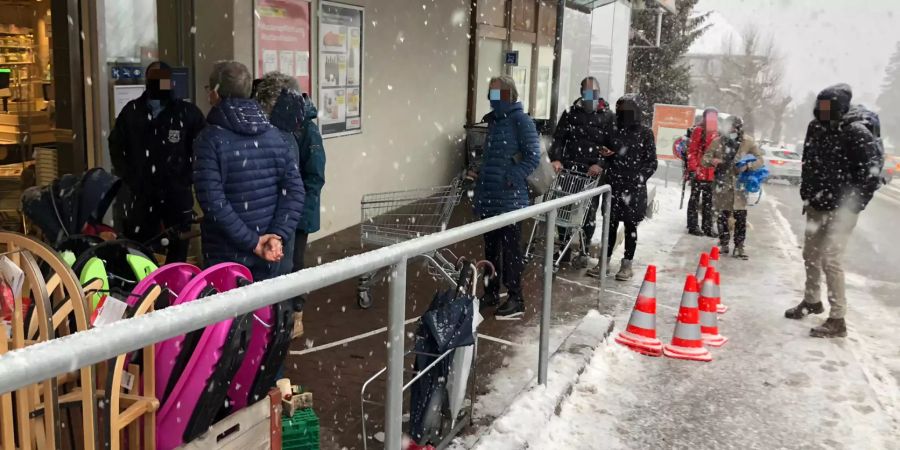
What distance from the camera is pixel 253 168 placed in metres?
3.98

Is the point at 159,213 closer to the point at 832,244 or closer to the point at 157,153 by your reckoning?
the point at 157,153

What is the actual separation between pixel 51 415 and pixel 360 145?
7509 millimetres

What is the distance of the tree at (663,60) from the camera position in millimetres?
32875

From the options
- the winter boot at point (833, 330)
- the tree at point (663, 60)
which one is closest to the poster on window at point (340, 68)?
the winter boot at point (833, 330)

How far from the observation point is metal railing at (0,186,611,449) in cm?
135

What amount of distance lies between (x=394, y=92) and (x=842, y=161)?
227 inches

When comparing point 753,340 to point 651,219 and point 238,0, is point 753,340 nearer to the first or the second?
point 238,0

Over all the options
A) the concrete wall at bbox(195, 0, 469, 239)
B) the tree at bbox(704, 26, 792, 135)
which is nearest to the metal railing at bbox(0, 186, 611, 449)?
the concrete wall at bbox(195, 0, 469, 239)

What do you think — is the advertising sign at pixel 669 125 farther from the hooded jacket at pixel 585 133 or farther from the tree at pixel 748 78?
the tree at pixel 748 78

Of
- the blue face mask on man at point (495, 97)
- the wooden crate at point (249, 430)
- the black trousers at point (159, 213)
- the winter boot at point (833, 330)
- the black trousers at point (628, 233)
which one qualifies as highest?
the blue face mask on man at point (495, 97)

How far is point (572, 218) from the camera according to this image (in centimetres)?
733

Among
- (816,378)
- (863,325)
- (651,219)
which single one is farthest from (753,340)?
(651,219)

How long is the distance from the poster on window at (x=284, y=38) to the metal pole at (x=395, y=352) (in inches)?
189

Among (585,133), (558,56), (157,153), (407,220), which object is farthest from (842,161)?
(558,56)
